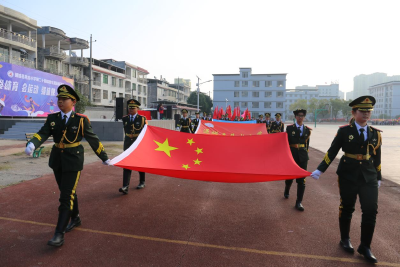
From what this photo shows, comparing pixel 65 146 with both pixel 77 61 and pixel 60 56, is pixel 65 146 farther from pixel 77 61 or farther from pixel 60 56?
pixel 77 61

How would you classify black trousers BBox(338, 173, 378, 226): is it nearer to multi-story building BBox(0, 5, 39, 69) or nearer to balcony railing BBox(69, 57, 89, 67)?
multi-story building BBox(0, 5, 39, 69)

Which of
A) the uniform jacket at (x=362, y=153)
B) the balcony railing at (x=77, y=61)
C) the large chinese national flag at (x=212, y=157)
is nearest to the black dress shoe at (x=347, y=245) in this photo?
the uniform jacket at (x=362, y=153)

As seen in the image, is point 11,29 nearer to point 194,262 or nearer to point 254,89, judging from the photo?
point 194,262

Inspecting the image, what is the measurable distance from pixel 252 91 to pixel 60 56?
179 ft

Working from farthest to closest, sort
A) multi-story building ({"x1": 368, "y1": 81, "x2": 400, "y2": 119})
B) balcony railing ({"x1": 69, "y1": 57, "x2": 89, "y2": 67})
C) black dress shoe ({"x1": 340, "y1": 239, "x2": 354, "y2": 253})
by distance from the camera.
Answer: multi-story building ({"x1": 368, "y1": 81, "x2": 400, "y2": 119})
balcony railing ({"x1": 69, "y1": 57, "x2": 89, "y2": 67})
black dress shoe ({"x1": 340, "y1": 239, "x2": 354, "y2": 253})

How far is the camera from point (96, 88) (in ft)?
161

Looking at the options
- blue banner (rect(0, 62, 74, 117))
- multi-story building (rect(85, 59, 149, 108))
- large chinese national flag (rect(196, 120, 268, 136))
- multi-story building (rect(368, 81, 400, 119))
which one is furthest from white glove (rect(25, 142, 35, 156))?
multi-story building (rect(368, 81, 400, 119))

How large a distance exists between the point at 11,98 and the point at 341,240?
70.9ft

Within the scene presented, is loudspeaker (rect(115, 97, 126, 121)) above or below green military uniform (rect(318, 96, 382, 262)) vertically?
above

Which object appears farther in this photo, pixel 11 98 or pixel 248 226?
pixel 11 98

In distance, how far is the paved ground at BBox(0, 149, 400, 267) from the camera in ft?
11.6

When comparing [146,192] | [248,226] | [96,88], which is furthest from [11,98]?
[96,88]

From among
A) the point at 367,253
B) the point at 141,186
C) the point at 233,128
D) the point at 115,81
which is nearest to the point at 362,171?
the point at 367,253

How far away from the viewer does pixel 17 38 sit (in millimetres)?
32406
